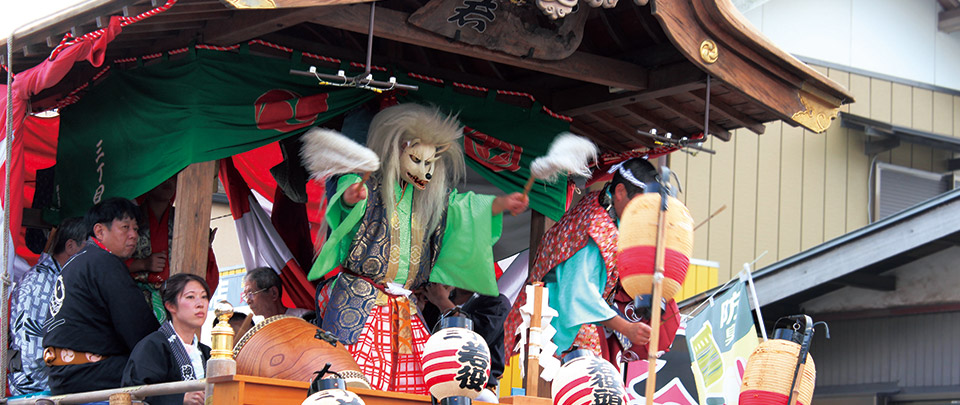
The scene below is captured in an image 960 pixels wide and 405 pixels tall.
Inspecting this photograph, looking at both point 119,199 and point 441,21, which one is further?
point 119,199

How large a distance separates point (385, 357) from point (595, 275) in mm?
1185

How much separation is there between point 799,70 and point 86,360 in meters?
3.86

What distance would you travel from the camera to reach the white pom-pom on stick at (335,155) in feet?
15.6

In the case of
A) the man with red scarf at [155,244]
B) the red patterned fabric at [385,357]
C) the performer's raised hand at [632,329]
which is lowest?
the red patterned fabric at [385,357]

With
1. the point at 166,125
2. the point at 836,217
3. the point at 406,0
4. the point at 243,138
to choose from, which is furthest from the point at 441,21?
the point at 836,217

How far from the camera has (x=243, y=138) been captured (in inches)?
208

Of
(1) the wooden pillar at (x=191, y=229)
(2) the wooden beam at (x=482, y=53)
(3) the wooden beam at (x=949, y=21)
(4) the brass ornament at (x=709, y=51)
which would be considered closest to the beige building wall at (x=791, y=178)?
(3) the wooden beam at (x=949, y=21)

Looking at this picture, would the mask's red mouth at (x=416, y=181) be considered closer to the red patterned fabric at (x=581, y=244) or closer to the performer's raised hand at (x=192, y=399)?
the red patterned fabric at (x=581, y=244)

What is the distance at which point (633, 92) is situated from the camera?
600 cm

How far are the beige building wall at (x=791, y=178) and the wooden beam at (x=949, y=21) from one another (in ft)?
2.33

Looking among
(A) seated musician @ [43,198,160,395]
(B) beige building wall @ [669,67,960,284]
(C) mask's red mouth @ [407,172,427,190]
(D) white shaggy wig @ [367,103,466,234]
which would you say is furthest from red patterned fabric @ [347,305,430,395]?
(B) beige building wall @ [669,67,960,284]

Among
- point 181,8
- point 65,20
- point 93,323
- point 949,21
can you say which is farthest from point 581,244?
point 949,21

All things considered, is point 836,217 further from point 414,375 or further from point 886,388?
point 414,375

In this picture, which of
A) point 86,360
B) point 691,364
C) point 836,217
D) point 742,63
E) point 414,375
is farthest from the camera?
point 836,217
